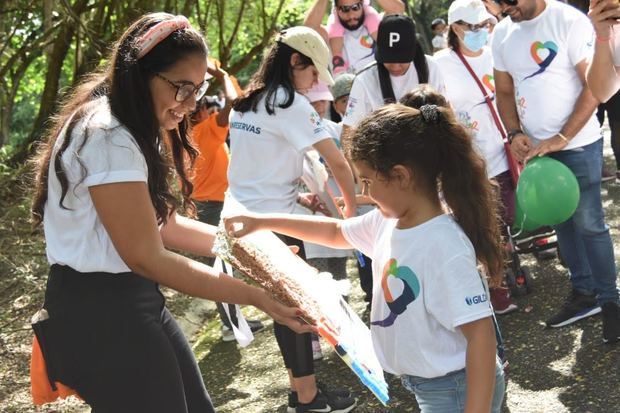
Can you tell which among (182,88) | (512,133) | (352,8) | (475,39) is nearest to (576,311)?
(512,133)

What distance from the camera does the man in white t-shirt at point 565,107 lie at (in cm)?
499

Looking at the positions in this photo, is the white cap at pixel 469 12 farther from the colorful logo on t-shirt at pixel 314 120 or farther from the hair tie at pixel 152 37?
the hair tie at pixel 152 37

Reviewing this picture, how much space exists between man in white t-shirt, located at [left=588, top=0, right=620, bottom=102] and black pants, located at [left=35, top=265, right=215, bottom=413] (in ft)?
8.45

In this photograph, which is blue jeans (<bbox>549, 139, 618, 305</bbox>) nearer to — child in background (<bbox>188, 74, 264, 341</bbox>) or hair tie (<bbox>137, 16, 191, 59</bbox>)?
child in background (<bbox>188, 74, 264, 341</bbox>)

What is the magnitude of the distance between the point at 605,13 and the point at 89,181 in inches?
105

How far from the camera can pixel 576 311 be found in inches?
210

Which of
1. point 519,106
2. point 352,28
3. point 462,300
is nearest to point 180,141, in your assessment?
point 462,300

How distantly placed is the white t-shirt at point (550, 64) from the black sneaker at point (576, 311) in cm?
94

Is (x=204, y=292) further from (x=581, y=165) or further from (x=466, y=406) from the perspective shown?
(x=581, y=165)

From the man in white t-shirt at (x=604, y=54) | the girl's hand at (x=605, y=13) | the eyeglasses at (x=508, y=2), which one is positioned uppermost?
the eyeglasses at (x=508, y=2)

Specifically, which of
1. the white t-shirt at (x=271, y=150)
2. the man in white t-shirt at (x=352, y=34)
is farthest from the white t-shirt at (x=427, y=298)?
the man in white t-shirt at (x=352, y=34)

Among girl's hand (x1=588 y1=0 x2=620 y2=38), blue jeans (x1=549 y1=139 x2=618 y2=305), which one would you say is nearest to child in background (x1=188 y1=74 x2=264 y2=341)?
blue jeans (x1=549 y1=139 x2=618 y2=305)

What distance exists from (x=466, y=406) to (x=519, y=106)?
310 centimetres

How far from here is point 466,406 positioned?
8.37 feet
